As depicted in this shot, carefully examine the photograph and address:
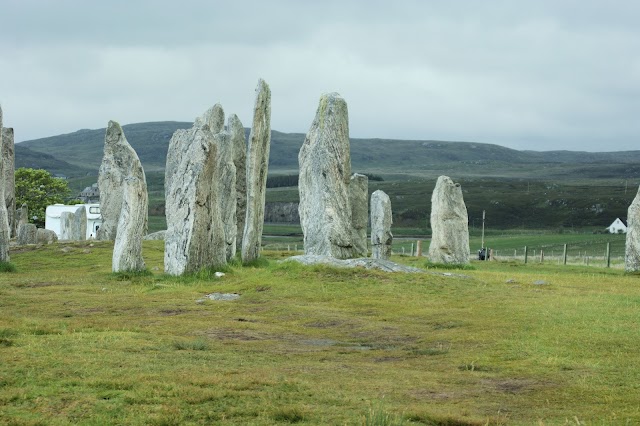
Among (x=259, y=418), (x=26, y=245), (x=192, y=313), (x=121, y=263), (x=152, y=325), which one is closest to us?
(x=259, y=418)

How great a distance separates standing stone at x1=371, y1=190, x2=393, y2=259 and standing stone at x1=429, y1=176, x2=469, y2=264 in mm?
2219

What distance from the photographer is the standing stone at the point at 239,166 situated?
44.8 meters

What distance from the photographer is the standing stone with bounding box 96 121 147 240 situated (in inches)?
2061

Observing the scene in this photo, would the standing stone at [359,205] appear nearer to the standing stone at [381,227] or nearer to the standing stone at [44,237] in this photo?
the standing stone at [381,227]

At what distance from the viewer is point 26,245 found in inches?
1921

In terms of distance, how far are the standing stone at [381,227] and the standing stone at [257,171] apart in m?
7.35

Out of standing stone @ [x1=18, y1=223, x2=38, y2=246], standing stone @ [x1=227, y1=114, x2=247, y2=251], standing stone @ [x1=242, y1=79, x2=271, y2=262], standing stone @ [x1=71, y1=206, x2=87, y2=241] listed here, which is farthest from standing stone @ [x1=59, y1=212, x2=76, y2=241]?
standing stone @ [x1=242, y1=79, x2=271, y2=262]

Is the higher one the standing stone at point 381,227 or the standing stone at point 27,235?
the standing stone at point 381,227

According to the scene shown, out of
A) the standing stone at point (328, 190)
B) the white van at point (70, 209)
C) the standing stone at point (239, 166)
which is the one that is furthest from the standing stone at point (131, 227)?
the white van at point (70, 209)

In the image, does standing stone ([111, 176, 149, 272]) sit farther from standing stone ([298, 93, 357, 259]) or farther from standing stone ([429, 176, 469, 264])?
standing stone ([429, 176, 469, 264])

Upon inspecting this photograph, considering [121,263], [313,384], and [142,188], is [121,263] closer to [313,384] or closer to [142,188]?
[142,188]

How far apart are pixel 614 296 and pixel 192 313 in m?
12.1

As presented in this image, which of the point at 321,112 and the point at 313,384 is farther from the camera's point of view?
the point at 321,112

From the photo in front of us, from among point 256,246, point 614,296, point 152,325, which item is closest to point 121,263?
point 256,246
